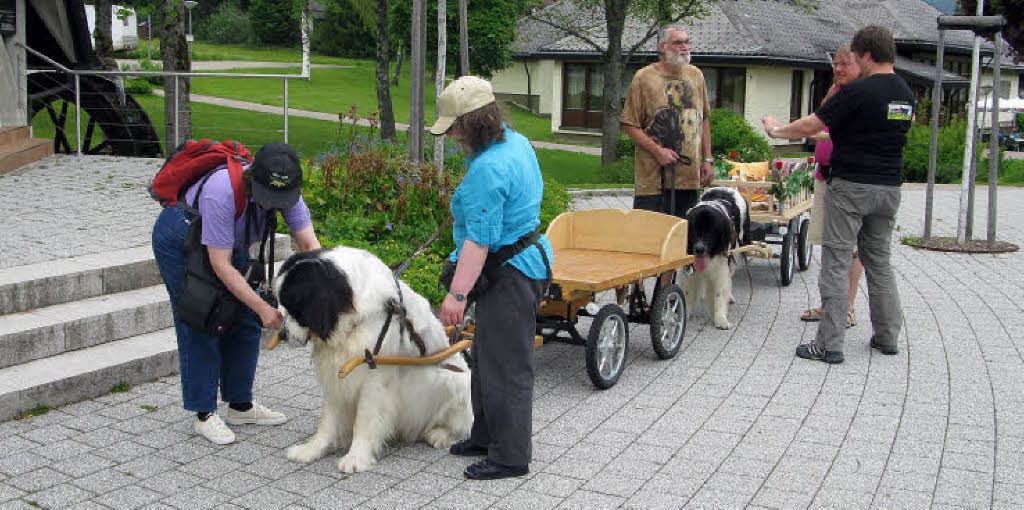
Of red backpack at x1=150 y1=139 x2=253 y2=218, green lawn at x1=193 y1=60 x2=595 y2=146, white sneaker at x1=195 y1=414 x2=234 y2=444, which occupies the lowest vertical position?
white sneaker at x1=195 y1=414 x2=234 y2=444

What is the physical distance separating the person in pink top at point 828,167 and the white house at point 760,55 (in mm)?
21325

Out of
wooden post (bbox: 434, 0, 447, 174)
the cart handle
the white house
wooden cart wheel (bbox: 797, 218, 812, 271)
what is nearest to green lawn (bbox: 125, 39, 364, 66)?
the white house

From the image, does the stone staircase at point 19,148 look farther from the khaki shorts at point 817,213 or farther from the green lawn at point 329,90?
the green lawn at point 329,90

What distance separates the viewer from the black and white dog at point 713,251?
7.73m

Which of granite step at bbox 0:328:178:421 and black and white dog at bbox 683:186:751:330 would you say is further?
black and white dog at bbox 683:186:751:330

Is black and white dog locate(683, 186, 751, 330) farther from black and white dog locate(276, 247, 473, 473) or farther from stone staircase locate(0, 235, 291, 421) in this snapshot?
stone staircase locate(0, 235, 291, 421)

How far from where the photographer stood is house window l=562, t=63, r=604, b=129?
3881 cm

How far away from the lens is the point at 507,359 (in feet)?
15.2

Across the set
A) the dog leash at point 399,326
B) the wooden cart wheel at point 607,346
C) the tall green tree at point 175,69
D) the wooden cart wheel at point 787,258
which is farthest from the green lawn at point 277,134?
the dog leash at point 399,326

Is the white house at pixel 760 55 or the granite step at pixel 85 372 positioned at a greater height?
the white house at pixel 760 55

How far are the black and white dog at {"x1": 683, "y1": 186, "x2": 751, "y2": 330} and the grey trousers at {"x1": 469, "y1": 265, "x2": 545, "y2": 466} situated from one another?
3354 millimetres

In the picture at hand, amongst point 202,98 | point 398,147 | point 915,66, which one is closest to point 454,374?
point 398,147

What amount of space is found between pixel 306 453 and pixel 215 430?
0.62 m

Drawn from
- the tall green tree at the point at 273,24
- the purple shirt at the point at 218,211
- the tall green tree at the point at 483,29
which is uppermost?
the tall green tree at the point at 273,24
